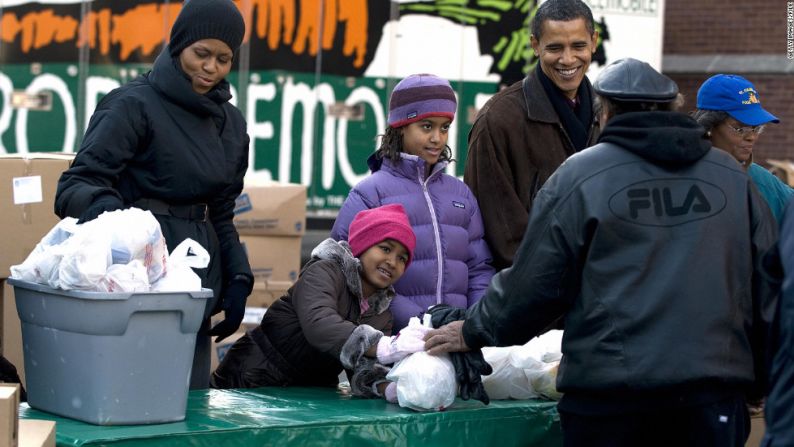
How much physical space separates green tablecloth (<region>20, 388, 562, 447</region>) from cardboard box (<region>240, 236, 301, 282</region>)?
2.84m

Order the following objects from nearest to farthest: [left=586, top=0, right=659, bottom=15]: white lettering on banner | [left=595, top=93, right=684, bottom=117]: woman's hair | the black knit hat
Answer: [left=595, top=93, right=684, bottom=117]: woman's hair < the black knit hat < [left=586, top=0, right=659, bottom=15]: white lettering on banner

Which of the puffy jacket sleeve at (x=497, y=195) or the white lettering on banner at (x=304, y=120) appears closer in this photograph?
the puffy jacket sleeve at (x=497, y=195)

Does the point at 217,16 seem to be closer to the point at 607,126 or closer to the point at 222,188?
the point at 222,188

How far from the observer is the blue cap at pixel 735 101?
4609 millimetres

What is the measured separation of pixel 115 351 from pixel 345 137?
6.16 meters

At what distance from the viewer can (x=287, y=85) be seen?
9.38m

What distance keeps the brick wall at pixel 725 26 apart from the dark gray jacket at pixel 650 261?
39.5 ft

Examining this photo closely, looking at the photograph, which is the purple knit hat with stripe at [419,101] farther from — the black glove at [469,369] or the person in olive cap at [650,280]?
the person in olive cap at [650,280]

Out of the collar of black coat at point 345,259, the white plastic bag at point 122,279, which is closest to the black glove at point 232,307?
the collar of black coat at point 345,259

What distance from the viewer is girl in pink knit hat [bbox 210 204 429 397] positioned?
4086 millimetres

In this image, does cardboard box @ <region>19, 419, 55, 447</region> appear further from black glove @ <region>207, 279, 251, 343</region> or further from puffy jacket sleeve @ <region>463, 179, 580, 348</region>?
puffy jacket sleeve @ <region>463, 179, 580, 348</region>

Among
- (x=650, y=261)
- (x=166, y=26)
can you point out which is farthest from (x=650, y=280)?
(x=166, y=26)

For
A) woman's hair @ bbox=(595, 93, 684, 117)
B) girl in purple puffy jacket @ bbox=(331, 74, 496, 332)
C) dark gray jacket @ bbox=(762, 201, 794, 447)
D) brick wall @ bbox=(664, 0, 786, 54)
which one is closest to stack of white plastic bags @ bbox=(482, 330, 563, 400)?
girl in purple puffy jacket @ bbox=(331, 74, 496, 332)

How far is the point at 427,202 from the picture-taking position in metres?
4.55
